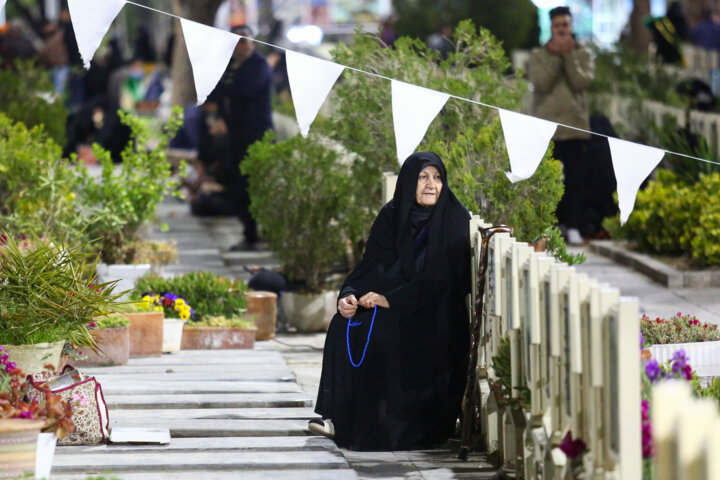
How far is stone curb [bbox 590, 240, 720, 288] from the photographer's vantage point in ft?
33.1

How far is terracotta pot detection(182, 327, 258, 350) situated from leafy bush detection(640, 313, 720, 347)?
3076mm

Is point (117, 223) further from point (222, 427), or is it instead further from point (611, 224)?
point (611, 224)

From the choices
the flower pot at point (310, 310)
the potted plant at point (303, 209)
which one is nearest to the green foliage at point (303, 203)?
the potted plant at point (303, 209)

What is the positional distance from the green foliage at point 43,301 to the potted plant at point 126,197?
10.7 feet

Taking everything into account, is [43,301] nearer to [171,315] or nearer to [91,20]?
[91,20]

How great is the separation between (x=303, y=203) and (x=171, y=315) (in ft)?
6.20

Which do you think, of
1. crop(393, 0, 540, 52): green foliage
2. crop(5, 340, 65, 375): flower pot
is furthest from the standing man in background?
crop(393, 0, 540, 52): green foliage

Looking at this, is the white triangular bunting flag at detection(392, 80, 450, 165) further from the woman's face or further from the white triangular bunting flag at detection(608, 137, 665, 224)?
the white triangular bunting flag at detection(608, 137, 665, 224)

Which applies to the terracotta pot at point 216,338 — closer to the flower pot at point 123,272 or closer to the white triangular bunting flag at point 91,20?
the flower pot at point 123,272

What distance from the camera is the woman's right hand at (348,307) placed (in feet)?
20.8

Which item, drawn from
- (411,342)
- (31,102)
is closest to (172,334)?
(411,342)

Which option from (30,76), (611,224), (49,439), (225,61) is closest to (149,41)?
(30,76)

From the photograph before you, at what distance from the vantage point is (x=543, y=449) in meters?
5.14

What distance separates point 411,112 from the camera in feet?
23.0
